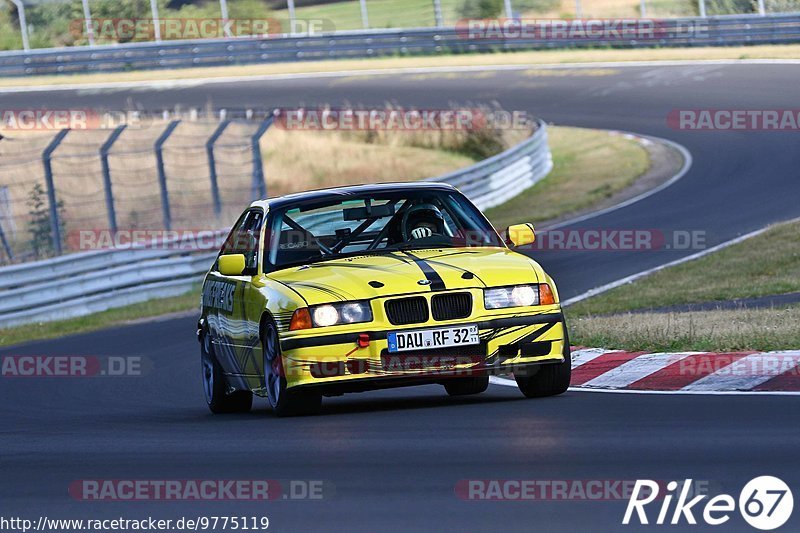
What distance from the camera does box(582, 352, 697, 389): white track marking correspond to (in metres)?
9.84

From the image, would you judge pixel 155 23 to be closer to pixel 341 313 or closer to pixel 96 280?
pixel 96 280

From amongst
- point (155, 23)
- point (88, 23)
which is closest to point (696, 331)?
point (155, 23)

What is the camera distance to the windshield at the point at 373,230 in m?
9.87

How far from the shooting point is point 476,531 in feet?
18.0

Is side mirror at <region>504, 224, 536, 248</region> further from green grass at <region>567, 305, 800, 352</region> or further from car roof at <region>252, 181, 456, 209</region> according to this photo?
green grass at <region>567, 305, 800, 352</region>

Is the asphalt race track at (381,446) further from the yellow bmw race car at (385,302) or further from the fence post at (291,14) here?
the fence post at (291,14)

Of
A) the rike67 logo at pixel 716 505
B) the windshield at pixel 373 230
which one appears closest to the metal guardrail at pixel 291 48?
the windshield at pixel 373 230

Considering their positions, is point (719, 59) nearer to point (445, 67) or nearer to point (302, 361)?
point (445, 67)

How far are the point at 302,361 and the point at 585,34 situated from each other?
32534mm

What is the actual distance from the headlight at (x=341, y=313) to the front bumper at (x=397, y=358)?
3.3 inches

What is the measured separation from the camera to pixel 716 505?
5621mm

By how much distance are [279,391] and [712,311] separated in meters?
5.27

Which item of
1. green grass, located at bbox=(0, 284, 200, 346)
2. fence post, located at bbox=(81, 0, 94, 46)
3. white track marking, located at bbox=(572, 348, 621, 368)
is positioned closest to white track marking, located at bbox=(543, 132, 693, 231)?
green grass, located at bbox=(0, 284, 200, 346)

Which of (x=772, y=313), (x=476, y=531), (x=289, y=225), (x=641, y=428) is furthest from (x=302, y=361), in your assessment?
(x=772, y=313)
